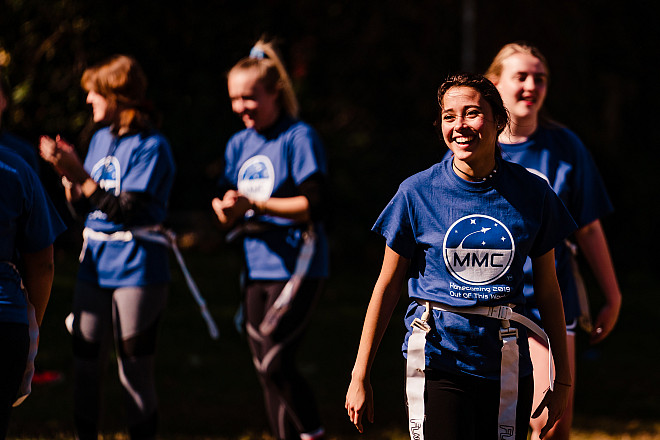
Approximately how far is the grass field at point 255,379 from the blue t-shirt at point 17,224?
296 centimetres

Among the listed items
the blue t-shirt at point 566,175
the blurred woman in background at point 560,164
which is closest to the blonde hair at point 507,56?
the blurred woman in background at point 560,164

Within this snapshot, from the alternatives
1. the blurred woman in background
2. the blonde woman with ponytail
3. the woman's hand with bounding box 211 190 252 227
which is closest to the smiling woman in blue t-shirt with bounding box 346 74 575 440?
the blurred woman in background

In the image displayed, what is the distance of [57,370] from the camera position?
7.99 meters

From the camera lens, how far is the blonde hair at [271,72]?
4.69 meters

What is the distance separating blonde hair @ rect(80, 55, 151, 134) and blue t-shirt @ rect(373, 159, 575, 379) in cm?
189

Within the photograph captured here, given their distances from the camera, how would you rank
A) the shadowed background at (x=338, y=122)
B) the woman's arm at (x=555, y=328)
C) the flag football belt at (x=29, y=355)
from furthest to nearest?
the shadowed background at (x=338, y=122), the flag football belt at (x=29, y=355), the woman's arm at (x=555, y=328)

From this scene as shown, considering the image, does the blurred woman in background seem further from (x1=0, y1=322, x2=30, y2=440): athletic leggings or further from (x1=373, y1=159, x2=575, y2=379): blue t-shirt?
(x1=0, y1=322, x2=30, y2=440): athletic leggings

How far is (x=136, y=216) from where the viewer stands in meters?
4.44

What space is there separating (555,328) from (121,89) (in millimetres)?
2503

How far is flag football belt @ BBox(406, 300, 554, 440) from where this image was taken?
10.0ft

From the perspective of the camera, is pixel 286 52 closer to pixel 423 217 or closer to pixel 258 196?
pixel 258 196

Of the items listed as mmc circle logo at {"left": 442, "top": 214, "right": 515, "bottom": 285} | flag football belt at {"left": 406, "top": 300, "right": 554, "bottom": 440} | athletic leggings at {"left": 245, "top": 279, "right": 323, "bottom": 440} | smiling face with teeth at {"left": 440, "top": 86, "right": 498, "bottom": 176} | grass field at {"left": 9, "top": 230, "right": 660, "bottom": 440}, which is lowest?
grass field at {"left": 9, "top": 230, "right": 660, "bottom": 440}

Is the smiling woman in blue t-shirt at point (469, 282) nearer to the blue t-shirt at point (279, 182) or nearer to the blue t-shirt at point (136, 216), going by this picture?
the blue t-shirt at point (279, 182)

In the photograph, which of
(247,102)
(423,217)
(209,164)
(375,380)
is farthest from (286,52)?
(423,217)
